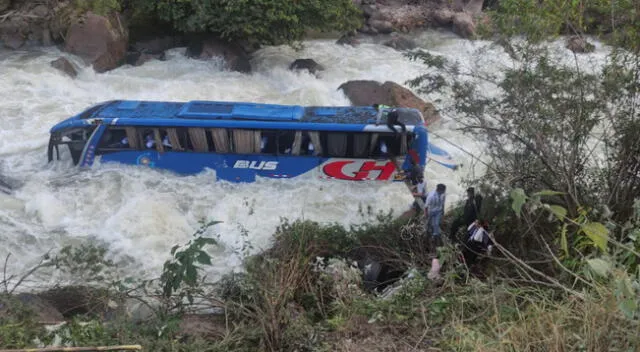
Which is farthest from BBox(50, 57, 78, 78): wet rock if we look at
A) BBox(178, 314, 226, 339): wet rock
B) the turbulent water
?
BBox(178, 314, 226, 339): wet rock

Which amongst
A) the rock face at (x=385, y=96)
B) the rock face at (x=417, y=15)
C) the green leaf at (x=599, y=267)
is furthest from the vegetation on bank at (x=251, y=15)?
the green leaf at (x=599, y=267)

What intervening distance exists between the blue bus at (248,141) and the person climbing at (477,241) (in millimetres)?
4306

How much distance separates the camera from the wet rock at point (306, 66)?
20.3 m

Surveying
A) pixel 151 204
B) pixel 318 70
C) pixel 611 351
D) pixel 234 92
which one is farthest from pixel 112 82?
pixel 611 351

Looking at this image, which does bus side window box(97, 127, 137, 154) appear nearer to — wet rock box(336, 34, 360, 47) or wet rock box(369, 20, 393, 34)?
wet rock box(336, 34, 360, 47)

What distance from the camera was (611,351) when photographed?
4422mm

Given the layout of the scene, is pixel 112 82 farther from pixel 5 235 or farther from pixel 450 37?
pixel 450 37

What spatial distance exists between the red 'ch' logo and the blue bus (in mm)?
21

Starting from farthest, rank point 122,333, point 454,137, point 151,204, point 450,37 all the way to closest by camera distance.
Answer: point 450,37, point 454,137, point 151,204, point 122,333

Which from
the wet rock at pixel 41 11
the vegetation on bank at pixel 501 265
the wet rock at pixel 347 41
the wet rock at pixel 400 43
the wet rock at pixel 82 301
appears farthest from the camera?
the wet rock at pixel 347 41

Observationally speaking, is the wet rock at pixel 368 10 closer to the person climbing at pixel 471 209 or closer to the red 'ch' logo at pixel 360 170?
the red 'ch' logo at pixel 360 170

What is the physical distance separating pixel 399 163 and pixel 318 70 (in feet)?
27.8

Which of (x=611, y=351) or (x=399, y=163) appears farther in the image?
(x=399, y=163)

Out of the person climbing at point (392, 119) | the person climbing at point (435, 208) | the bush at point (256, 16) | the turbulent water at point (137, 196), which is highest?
the bush at point (256, 16)
